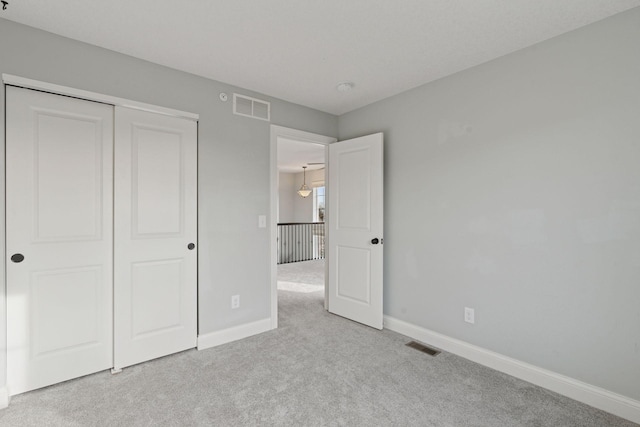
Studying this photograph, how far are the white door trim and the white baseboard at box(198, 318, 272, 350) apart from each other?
1997 mm

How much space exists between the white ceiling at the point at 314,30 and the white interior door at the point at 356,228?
0.94m

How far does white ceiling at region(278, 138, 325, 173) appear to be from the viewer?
20.1 feet

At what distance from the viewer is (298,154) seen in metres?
7.20

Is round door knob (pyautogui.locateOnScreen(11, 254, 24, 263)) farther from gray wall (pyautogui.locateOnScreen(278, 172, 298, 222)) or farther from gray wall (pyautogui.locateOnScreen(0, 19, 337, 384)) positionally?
gray wall (pyautogui.locateOnScreen(278, 172, 298, 222))

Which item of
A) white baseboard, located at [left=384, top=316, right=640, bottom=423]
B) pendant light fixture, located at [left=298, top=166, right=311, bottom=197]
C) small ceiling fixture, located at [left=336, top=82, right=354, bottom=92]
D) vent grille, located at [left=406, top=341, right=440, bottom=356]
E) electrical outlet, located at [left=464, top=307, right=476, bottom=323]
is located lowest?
vent grille, located at [left=406, top=341, right=440, bottom=356]

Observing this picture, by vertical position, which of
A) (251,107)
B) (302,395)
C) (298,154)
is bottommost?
(302,395)

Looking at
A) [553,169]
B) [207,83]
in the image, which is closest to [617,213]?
[553,169]

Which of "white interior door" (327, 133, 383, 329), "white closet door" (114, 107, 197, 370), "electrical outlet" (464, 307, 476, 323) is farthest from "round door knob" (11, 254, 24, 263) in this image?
"electrical outlet" (464, 307, 476, 323)

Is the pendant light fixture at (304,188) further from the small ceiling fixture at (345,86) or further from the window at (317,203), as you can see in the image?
the small ceiling fixture at (345,86)

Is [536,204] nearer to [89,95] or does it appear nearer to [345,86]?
[345,86]

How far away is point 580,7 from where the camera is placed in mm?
1847

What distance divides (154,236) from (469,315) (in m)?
2.77

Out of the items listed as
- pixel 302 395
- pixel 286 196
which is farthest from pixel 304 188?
pixel 302 395

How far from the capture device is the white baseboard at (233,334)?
281 cm
